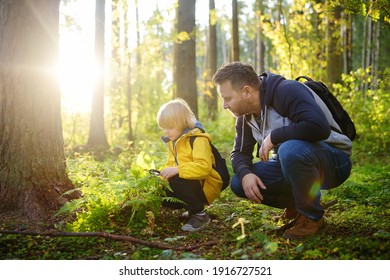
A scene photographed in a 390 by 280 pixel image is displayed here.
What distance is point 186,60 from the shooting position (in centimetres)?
919

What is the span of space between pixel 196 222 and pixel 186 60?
6040 millimetres

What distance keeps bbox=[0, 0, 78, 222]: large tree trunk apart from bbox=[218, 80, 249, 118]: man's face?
187 centimetres

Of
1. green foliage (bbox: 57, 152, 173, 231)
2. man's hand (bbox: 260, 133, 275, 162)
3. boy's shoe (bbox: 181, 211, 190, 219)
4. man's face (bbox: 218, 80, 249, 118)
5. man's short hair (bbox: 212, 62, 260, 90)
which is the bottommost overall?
boy's shoe (bbox: 181, 211, 190, 219)

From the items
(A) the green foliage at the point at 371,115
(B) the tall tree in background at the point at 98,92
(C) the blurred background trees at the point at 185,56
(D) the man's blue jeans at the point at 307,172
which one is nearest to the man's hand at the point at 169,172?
(D) the man's blue jeans at the point at 307,172

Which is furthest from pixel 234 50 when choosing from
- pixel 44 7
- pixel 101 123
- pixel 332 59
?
pixel 44 7

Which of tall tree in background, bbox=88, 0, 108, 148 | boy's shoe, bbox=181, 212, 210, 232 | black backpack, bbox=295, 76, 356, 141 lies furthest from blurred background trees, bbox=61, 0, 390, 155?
boy's shoe, bbox=181, 212, 210, 232

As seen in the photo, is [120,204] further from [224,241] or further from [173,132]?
[224,241]

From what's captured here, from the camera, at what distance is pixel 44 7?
400cm

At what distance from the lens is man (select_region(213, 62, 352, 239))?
317cm

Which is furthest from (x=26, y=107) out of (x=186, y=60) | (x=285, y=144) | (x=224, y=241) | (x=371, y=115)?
(x=371, y=115)

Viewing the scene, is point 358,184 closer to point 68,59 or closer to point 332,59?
point 332,59

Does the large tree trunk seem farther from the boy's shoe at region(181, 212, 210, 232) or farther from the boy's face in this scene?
the boy's shoe at region(181, 212, 210, 232)
